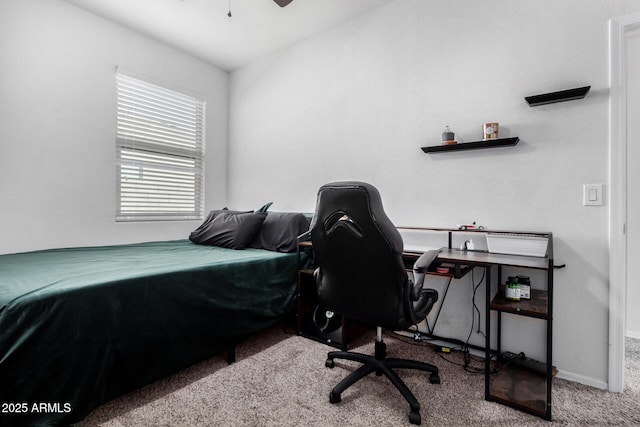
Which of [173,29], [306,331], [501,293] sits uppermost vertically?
[173,29]

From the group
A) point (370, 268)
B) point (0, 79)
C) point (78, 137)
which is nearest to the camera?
point (370, 268)

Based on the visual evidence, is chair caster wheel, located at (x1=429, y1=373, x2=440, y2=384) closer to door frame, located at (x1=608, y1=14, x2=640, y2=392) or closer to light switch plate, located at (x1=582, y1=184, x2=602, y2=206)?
door frame, located at (x1=608, y1=14, x2=640, y2=392)

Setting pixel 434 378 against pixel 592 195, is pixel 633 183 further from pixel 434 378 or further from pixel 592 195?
pixel 434 378

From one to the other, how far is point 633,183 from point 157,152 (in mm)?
4207

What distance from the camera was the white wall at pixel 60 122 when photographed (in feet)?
7.70

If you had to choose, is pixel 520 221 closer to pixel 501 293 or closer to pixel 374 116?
pixel 501 293

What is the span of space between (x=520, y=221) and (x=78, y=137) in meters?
3.53

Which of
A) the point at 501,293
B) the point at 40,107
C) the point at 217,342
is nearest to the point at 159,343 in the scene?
the point at 217,342

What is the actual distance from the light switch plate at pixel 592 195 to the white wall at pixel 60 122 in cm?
359

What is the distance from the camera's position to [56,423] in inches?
50.4

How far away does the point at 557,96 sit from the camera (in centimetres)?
186

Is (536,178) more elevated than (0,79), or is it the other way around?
(0,79)

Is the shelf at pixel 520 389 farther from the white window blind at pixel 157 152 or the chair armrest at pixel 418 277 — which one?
the white window blind at pixel 157 152

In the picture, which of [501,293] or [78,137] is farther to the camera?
[78,137]
